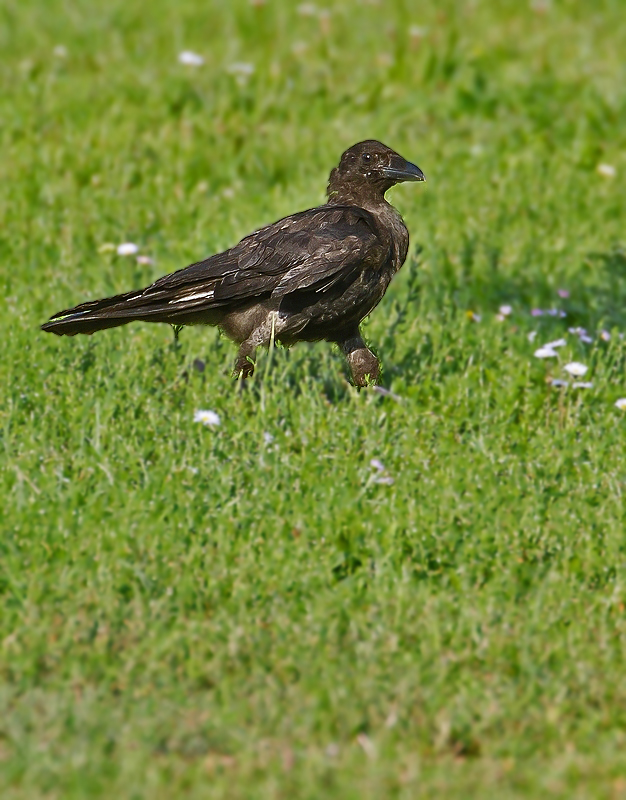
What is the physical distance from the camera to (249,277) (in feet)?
19.1

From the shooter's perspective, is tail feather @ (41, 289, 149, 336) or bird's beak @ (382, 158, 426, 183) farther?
bird's beak @ (382, 158, 426, 183)

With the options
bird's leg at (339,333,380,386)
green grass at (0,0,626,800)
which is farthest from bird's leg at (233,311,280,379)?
bird's leg at (339,333,380,386)

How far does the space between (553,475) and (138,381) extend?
196 centimetres

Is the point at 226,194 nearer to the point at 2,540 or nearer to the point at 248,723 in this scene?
the point at 2,540

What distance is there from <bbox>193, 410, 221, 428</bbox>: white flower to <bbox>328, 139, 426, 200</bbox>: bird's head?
1.30m

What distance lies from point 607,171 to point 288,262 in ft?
13.2

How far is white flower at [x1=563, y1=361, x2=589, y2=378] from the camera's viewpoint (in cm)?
625

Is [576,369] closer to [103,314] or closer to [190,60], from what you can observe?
[103,314]

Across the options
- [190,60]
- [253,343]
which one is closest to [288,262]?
[253,343]

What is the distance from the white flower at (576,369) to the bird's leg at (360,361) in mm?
970

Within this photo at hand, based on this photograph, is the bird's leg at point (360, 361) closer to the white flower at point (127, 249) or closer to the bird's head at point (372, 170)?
the bird's head at point (372, 170)

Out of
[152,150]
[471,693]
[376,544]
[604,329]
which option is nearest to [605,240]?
[604,329]

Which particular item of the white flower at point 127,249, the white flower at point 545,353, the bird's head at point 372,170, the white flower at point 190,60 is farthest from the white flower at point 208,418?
the white flower at point 190,60

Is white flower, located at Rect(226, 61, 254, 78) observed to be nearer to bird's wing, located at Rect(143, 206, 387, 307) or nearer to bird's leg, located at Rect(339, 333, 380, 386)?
bird's wing, located at Rect(143, 206, 387, 307)
